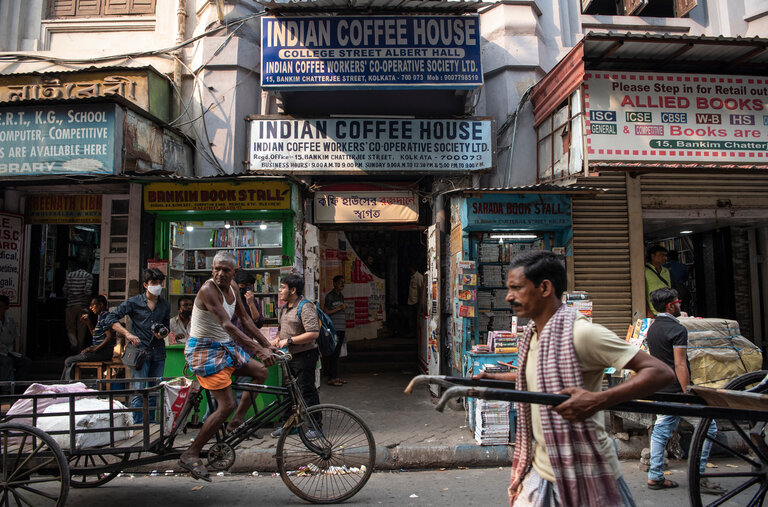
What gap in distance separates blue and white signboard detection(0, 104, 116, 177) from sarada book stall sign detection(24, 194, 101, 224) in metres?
1.68

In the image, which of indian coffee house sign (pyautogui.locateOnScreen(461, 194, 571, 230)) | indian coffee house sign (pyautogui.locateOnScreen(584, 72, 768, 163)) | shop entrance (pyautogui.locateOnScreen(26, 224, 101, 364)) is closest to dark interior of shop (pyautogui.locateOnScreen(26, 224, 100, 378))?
shop entrance (pyautogui.locateOnScreen(26, 224, 101, 364))

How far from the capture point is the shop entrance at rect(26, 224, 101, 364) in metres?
9.17

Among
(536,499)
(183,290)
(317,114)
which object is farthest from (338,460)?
(317,114)

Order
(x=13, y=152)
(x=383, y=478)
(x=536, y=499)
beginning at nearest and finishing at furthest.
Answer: (x=536, y=499)
(x=383, y=478)
(x=13, y=152)

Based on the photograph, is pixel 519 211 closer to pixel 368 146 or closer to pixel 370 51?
pixel 368 146

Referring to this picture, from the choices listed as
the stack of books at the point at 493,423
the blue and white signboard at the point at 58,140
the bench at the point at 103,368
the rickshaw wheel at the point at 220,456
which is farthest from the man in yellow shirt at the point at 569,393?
the bench at the point at 103,368

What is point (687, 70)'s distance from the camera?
24.2 ft

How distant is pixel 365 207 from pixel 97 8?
643 centimetres

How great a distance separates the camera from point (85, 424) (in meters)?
3.71

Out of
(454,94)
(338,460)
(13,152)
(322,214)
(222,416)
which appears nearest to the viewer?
(222,416)

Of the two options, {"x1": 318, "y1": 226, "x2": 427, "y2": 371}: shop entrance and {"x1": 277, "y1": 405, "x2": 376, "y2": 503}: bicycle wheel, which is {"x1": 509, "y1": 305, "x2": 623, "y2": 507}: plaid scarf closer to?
{"x1": 277, "y1": 405, "x2": 376, "y2": 503}: bicycle wheel

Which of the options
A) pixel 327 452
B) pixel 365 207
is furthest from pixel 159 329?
pixel 365 207

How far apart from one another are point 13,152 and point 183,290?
308 cm

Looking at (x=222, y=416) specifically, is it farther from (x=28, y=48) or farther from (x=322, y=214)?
(x=28, y=48)
